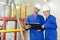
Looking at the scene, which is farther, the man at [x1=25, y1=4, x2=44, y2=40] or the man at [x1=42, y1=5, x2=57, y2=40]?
the man at [x1=25, y1=4, x2=44, y2=40]

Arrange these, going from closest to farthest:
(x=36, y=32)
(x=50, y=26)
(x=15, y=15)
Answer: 1. (x=50, y=26)
2. (x=36, y=32)
3. (x=15, y=15)

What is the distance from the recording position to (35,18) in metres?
2.50

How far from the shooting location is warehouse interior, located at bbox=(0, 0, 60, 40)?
7.93 ft

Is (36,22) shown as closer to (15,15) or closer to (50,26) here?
(50,26)

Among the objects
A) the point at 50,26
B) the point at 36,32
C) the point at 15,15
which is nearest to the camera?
the point at 50,26

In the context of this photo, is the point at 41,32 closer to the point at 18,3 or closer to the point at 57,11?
the point at 57,11

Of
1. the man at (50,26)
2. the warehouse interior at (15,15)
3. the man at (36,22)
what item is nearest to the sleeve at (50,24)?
the man at (50,26)

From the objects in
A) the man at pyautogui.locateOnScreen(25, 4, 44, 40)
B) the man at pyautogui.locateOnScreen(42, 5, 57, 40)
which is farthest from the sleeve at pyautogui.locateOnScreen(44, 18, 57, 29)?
the man at pyautogui.locateOnScreen(25, 4, 44, 40)

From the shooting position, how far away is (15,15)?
2.63 metres

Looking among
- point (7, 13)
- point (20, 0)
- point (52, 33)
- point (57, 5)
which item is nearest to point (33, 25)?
point (52, 33)

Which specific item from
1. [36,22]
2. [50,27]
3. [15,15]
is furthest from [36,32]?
[15,15]

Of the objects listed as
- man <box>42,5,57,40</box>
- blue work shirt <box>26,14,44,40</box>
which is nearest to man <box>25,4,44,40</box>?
blue work shirt <box>26,14,44,40</box>

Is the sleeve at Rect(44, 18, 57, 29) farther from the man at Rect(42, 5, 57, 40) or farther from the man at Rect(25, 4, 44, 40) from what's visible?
the man at Rect(25, 4, 44, 40)

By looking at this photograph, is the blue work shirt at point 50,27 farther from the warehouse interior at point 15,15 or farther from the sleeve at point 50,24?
the warehouse interior at point 15,15
